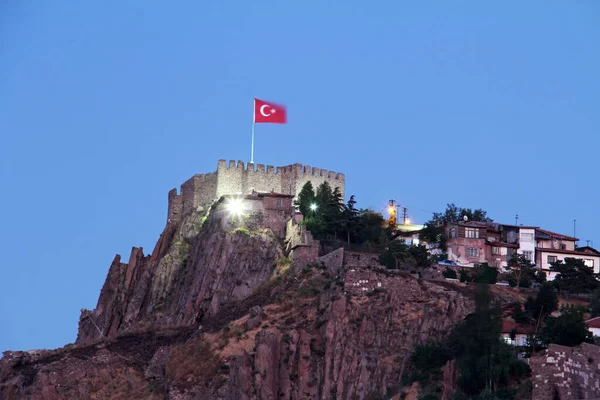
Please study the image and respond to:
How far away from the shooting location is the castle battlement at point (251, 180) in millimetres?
116188

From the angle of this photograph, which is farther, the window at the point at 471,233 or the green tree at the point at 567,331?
the window at the point at 471,233

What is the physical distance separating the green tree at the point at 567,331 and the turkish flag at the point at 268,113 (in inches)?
1712

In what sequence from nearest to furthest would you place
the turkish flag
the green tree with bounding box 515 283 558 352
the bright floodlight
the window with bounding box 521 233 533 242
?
the green tree with bounding box 515 283 558 352 < the bright floodlight < the window with bounding box 521 233 533 242 < the turkish flag

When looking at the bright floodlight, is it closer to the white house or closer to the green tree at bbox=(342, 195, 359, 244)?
the green tree at bbox=(342, 195, 359, 244)

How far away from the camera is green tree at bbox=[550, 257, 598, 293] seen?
100 metres

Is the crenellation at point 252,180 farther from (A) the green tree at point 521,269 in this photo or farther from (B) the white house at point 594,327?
(B) the white house at point 594,327

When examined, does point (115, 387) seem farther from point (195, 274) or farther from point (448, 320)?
point (448, 320)

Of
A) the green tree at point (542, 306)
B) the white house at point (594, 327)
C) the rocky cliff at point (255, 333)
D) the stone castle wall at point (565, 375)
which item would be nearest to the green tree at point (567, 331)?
the white house at point (594, 327)

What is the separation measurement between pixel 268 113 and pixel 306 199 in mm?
8684

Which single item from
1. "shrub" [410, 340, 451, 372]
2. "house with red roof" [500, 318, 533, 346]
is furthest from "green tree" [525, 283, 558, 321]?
"shrub" [410, 340, 451, 372]

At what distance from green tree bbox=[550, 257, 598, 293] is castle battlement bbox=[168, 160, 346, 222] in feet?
73.0

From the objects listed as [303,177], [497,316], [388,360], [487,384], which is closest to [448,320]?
[388,360]

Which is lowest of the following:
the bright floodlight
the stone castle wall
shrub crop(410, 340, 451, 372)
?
the stone castle wall

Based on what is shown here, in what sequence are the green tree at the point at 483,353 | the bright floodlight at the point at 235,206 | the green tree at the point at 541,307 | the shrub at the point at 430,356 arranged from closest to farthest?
the green tree at the point at 483,353, the shrub at the point at 430,356, the green tree at the point at 541,307, the bright floodlight at the point at 235,206
